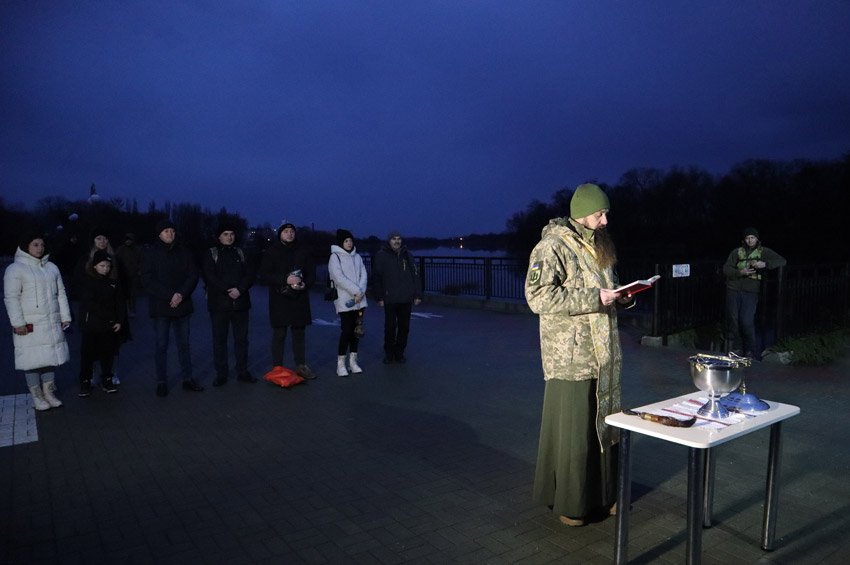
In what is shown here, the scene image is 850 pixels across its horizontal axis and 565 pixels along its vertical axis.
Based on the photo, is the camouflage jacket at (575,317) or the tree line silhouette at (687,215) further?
the tree line silhouette at (687,215)

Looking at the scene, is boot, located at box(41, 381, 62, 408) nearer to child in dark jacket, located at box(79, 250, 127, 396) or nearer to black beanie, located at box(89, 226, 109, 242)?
child in dark jacket, located at box(79, 250, 127, 396)

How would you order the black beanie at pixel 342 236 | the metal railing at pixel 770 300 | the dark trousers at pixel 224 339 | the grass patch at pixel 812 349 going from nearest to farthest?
the dark trousers at pixel 224 339, the black beanie at pixel 342 236, the grass patch at pixel 812 349, the metal railing at pixel 770 300

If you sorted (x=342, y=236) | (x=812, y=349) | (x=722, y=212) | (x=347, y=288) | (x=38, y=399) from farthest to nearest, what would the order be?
(x=722, y=212), (x=812, y=349), (x=342, y=236), (x=347, y=288), (x=38, y=399)

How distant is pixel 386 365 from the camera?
9.07m

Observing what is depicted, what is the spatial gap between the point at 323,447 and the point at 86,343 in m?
3.68

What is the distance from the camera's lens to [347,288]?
813 cm

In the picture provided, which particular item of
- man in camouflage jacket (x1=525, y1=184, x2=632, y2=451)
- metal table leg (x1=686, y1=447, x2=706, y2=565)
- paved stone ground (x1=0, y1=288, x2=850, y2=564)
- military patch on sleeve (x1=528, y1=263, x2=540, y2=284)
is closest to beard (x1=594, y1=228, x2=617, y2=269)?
man in camouflage jacket (x1=525, y1=184, x2=632, y2=451)

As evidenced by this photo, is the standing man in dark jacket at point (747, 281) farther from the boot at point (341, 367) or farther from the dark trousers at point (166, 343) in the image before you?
the dark trousers at point (166, 343)

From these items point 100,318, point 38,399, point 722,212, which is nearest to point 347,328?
point 100,318

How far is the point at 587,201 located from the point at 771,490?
192 cm

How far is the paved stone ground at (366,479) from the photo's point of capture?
3648mm

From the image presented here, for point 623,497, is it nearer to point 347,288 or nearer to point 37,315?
point 347,288

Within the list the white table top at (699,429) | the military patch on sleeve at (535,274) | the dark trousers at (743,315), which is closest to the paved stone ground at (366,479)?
the white table top at (699,429)

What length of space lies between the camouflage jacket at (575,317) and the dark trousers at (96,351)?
5.81 meters
